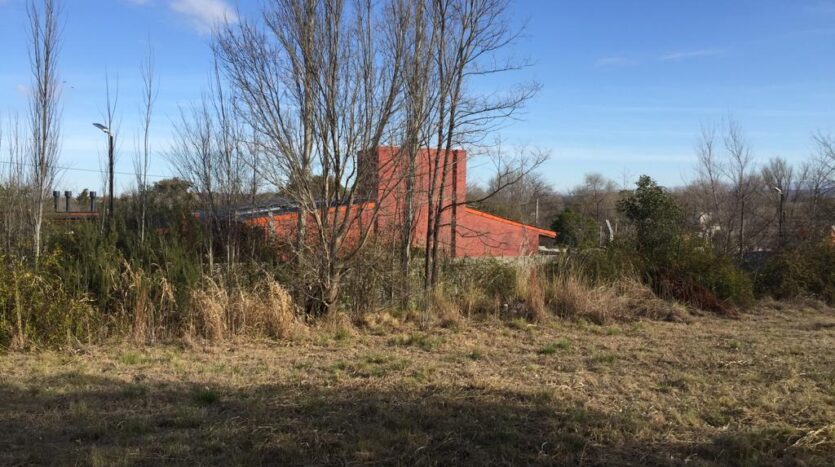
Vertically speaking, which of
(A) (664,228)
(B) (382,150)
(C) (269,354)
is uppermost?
(B) (382,150)

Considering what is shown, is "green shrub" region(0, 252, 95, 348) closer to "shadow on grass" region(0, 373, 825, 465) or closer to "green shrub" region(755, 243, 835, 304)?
"shadow on grass" region(0, 373, 825, 465)

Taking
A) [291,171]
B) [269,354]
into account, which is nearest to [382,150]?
[291,171]

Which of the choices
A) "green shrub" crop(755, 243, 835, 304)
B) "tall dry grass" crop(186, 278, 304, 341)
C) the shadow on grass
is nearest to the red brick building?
"tall dry grass" crop(186, 278, 304, 341)

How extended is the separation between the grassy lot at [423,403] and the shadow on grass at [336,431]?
0.02 m

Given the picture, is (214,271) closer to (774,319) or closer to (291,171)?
(291,171)

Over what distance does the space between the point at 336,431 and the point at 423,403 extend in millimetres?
874

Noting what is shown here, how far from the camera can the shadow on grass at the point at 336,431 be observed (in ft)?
12.4

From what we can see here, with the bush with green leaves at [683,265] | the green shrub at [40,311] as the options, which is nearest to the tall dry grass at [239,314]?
the green shrub at [40,311]

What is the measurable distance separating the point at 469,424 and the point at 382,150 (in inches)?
196

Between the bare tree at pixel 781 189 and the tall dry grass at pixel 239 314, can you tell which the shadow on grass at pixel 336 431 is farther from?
the bare tree at pixel 781 189

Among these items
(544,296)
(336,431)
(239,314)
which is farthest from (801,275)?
(336,431)

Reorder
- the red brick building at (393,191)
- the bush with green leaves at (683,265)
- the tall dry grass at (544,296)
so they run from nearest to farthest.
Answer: the red brick building at (393,191) → the tall dry grass at (544,296) → the bush with green leaves at (683,265)

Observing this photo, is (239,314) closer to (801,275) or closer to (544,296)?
(544,296)

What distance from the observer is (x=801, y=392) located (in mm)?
5285
